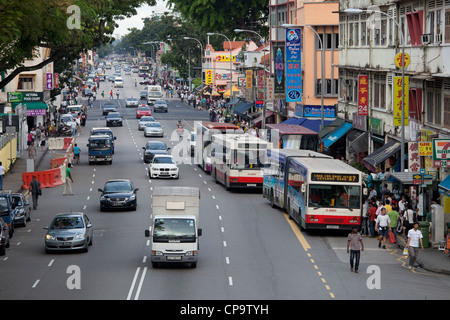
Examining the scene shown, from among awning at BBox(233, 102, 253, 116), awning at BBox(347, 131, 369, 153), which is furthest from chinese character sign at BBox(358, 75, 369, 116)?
awning at BBox(233, 102, 253, 116)

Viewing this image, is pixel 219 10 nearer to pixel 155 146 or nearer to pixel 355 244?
pixel 155 146

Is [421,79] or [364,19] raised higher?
[364,19]

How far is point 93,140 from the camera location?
202ft

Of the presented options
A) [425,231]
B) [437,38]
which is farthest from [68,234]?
[437,38]

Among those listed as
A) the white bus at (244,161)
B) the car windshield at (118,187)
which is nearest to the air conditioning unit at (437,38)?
the white bus at (244,161)

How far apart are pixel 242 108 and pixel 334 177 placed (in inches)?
2315

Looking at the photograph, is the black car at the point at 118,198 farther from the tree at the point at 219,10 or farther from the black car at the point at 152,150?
the tree at the point at 219,10

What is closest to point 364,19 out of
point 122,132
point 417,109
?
point 417,109

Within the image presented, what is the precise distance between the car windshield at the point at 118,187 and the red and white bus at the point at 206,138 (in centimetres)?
1347

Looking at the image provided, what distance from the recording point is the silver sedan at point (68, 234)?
31922 millimetres

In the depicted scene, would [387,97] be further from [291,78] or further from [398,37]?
[291,78]

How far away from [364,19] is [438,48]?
16.0 metres

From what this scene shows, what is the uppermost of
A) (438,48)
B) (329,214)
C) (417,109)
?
(438,48)

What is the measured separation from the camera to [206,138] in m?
57.1
